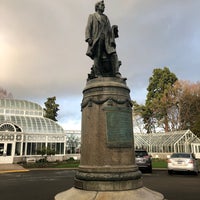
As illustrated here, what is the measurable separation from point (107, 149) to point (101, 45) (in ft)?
9.17

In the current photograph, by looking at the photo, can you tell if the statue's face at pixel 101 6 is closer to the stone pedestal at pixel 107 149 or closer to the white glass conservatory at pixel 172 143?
the stone pedestal at pixel 107 149

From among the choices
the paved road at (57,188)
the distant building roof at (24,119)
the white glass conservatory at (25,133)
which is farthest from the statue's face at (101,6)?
the distant building roof at (24,119)

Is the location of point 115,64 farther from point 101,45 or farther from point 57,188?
point 57,188

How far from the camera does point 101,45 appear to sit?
20.4 ft

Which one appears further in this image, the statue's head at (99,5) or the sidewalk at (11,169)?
the sidewalk at (11,169)

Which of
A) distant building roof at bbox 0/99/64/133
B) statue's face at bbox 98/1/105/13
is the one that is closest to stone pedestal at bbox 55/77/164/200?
statue's face at bbox 98/1/105/13

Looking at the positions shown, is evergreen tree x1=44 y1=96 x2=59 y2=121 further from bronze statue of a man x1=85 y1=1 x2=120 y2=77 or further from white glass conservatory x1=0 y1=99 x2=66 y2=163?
bronze statue of a man x1=85 y1=1 x2=120 y2=77

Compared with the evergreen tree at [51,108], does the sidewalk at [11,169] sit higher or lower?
lower

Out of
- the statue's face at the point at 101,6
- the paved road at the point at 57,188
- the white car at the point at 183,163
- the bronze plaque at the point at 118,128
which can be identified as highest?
the statue's face at the point at 101,6

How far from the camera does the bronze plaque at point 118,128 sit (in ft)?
17.6

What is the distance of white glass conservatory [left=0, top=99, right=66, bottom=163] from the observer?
3122cm

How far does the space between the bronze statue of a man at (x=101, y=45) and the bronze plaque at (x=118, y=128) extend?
4.08ft

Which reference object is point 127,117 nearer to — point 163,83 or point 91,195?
point 91,195

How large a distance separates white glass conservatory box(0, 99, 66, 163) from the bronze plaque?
28.6 metres
